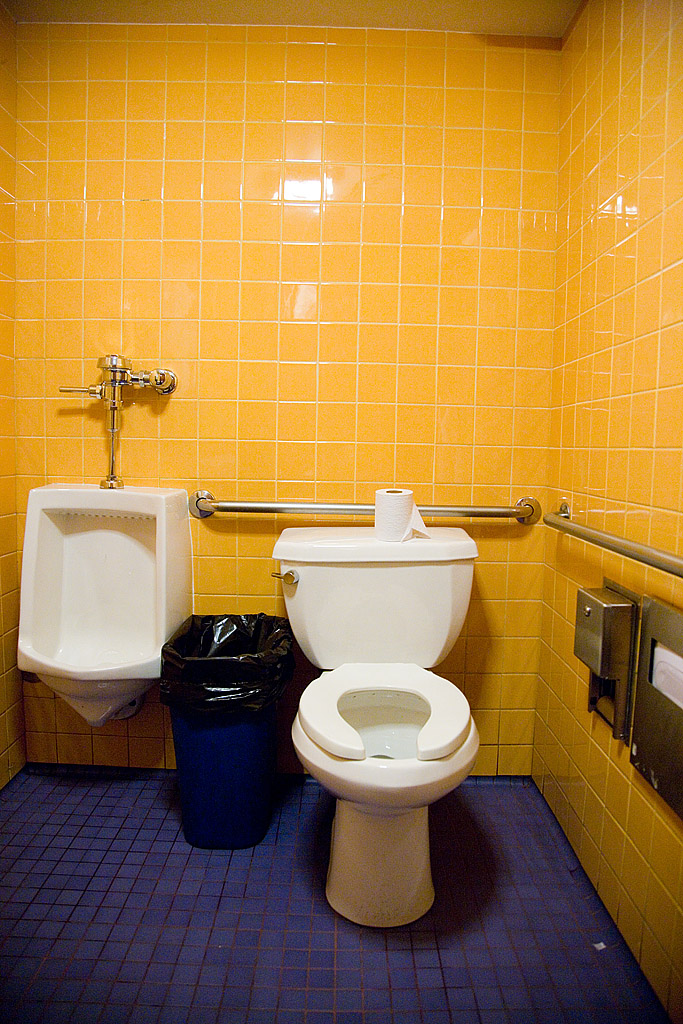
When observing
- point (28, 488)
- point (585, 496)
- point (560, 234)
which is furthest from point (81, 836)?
point (560, 234)

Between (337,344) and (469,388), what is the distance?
0.39 meters

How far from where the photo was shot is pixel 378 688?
4.42 ft

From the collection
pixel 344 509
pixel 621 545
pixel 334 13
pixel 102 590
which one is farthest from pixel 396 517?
pixel 334 13

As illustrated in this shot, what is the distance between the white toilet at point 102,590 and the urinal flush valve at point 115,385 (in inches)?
4.7

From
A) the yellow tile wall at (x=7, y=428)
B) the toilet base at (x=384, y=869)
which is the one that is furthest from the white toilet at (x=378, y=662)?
the yellow tile wall at (x=7, y=428)

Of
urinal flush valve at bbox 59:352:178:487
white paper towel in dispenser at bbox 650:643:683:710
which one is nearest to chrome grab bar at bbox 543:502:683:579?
white paper towel in dispenser at bbox 650:643:683:710

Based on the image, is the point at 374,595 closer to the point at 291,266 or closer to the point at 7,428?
the point at 291,266

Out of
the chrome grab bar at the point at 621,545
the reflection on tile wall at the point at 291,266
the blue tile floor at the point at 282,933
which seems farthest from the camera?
the reflection on tile wall at the point at 291,266

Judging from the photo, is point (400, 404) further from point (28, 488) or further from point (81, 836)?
point (81, 836)

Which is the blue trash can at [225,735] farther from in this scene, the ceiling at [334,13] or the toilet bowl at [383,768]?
the ceiling at [334,13]

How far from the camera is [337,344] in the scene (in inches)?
66.7

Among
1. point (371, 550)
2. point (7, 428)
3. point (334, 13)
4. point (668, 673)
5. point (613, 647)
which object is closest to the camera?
point (668, 673)

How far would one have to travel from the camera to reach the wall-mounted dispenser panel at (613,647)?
1.19 meters

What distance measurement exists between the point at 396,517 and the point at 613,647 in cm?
55
